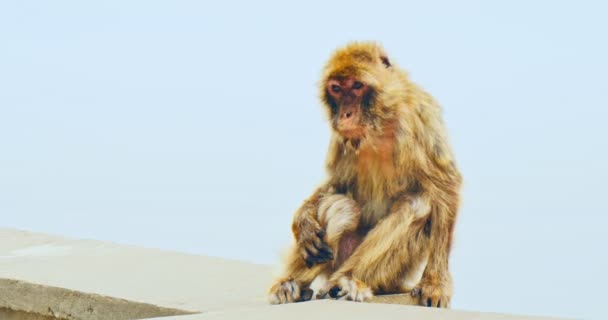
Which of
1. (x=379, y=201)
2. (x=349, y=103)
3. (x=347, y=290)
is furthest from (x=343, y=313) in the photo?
(x=349, y=103)

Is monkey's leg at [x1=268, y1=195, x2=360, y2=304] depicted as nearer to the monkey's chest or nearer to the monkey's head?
the monkey's chest

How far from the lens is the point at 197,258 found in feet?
23.2

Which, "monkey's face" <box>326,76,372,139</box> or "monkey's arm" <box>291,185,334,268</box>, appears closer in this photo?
"monkey's face" <box>326,76,372,139</box>

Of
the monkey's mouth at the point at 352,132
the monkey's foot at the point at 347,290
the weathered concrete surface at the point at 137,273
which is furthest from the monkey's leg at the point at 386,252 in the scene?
the weathered concrete surface at the point at 137,273

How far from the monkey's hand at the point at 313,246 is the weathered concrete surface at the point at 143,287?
28 cm

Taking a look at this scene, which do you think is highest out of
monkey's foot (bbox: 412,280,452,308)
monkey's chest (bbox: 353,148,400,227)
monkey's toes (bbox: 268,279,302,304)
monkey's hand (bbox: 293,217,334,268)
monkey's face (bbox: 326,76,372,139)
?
monkey's face (bbox: 326,76,372,139)

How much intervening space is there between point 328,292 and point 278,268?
50cm

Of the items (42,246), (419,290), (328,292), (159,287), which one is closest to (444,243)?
(419,290)

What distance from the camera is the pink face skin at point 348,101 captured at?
5.15 metres

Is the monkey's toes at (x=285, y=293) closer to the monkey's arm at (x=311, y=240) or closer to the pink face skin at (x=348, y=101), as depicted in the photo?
the monkey's arm at (x=311, y=240)

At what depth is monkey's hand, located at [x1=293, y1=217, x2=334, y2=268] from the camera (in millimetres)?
5293

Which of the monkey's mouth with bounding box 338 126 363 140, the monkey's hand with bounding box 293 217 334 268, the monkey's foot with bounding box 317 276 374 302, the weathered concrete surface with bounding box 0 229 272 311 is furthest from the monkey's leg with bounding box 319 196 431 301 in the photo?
the weathered concrete surface with bounding box 0 229 272 311

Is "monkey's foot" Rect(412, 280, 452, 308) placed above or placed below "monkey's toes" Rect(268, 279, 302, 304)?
above

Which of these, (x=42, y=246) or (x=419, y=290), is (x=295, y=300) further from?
(x=42, y=246)
